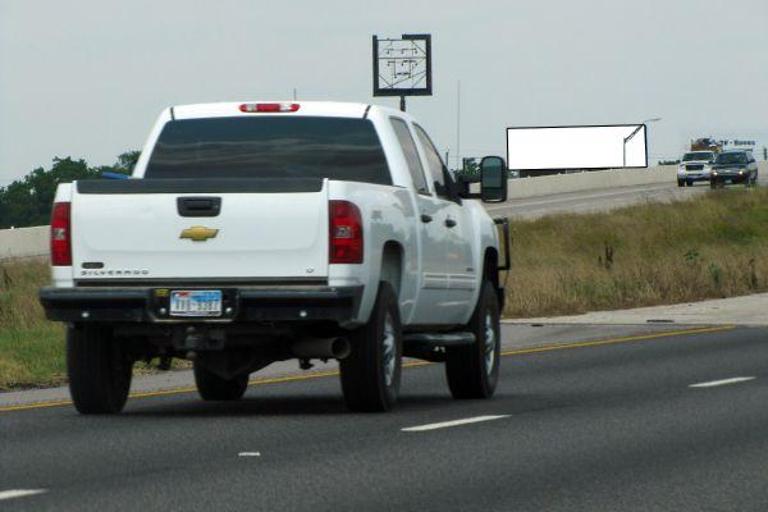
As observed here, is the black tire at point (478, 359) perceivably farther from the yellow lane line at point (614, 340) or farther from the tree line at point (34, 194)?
the tree line at point (34, 194)

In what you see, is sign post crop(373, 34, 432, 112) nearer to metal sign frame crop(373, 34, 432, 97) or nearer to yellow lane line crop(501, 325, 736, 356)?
metal sign frame crop(373, 34, 432, 97)

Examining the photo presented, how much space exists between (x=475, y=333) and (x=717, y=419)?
285cm

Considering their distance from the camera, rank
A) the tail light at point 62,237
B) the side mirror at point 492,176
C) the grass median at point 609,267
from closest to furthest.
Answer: the tail light at point 62,237
the side mirror at point 492,176
the grass median at point 609,267

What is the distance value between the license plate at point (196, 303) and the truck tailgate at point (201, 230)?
0.35 ft

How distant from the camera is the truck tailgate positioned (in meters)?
14.1

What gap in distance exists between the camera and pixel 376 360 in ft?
47.4

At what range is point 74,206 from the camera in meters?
14.3

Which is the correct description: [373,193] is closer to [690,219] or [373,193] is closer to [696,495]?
[696,495]

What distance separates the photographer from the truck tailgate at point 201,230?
14055 millimetres

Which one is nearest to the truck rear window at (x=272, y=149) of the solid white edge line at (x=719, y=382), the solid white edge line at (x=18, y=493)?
the solid white edge line at (x=719, y=382)

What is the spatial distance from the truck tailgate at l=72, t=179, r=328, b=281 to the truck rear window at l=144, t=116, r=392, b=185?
1.40 metres

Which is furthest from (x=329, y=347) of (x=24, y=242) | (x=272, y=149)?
(x=24, y=242)

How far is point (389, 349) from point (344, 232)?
1.16 m

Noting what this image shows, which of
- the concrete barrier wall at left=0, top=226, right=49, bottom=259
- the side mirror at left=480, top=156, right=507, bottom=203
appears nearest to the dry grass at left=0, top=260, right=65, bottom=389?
the side mirror at left=480, top=156, right=507, bottom=203
